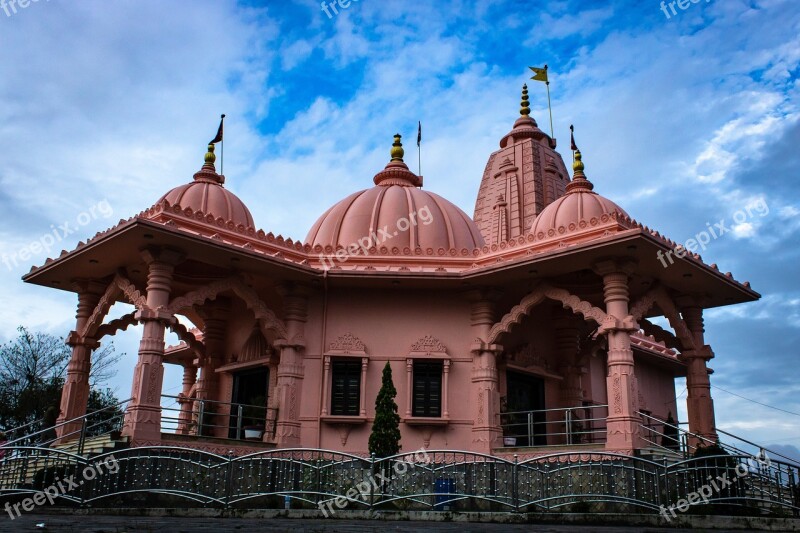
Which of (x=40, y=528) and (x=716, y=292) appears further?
(x=716, y=292)

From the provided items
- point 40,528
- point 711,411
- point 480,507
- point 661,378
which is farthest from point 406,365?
point 661,378

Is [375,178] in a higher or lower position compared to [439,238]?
higher

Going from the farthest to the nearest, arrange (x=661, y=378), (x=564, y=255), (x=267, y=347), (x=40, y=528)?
(x=661, y=378), (x=267, y=347), (x=564, y=255), (x=40, y=528)

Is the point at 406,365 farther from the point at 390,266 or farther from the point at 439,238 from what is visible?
the point at 439,238

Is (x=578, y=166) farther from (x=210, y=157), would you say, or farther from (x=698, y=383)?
(x=210, y=157)

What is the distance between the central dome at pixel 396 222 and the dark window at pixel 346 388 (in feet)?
9.26

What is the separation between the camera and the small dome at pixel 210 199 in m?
17.1

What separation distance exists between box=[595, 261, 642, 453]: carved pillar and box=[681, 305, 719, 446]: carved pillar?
9.51 ft

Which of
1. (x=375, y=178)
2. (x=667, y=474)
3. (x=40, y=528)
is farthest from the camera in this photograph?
(x=375, y=178)

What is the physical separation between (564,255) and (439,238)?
448cm

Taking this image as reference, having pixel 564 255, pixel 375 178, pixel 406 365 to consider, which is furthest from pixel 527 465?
pixel 375 178

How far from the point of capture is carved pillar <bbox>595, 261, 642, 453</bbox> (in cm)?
1293

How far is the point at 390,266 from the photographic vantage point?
53.2ft

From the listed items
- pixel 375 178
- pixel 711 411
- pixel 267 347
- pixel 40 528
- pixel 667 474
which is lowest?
pixel 40 528
